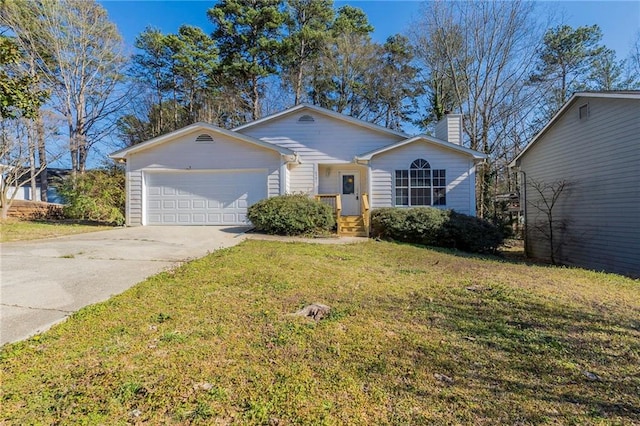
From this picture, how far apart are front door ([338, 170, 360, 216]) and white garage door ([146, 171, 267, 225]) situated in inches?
140

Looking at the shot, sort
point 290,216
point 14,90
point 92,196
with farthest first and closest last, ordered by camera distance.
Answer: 1. point 92,196
2. point 290,216
3. point 14,90

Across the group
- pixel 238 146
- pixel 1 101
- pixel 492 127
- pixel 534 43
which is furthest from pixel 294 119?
pixel 534 43

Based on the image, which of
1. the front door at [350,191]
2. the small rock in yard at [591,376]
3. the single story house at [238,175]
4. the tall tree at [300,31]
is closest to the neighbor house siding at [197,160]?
the single story house at [238,175]

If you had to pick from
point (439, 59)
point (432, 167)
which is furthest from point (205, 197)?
point (439, 59)

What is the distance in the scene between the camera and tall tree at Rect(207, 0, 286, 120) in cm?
2050

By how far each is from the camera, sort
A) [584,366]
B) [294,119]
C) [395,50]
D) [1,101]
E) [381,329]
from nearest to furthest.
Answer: [584,366], [381,329], [1,101], [294,119], [395,50]

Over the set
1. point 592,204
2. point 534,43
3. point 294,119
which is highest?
point 534,43

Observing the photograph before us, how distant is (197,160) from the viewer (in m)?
11.7

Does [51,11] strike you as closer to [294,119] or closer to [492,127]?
[294,119]

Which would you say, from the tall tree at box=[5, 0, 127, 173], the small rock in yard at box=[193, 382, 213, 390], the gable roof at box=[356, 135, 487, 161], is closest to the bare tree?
the gable roof at box=[356, 135, 487, 161]

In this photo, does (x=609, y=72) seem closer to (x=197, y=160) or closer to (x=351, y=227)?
(x=351, y=227)

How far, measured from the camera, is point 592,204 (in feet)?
32.9

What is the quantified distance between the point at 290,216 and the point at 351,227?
105 inches

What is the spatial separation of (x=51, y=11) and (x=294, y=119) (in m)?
15.7
